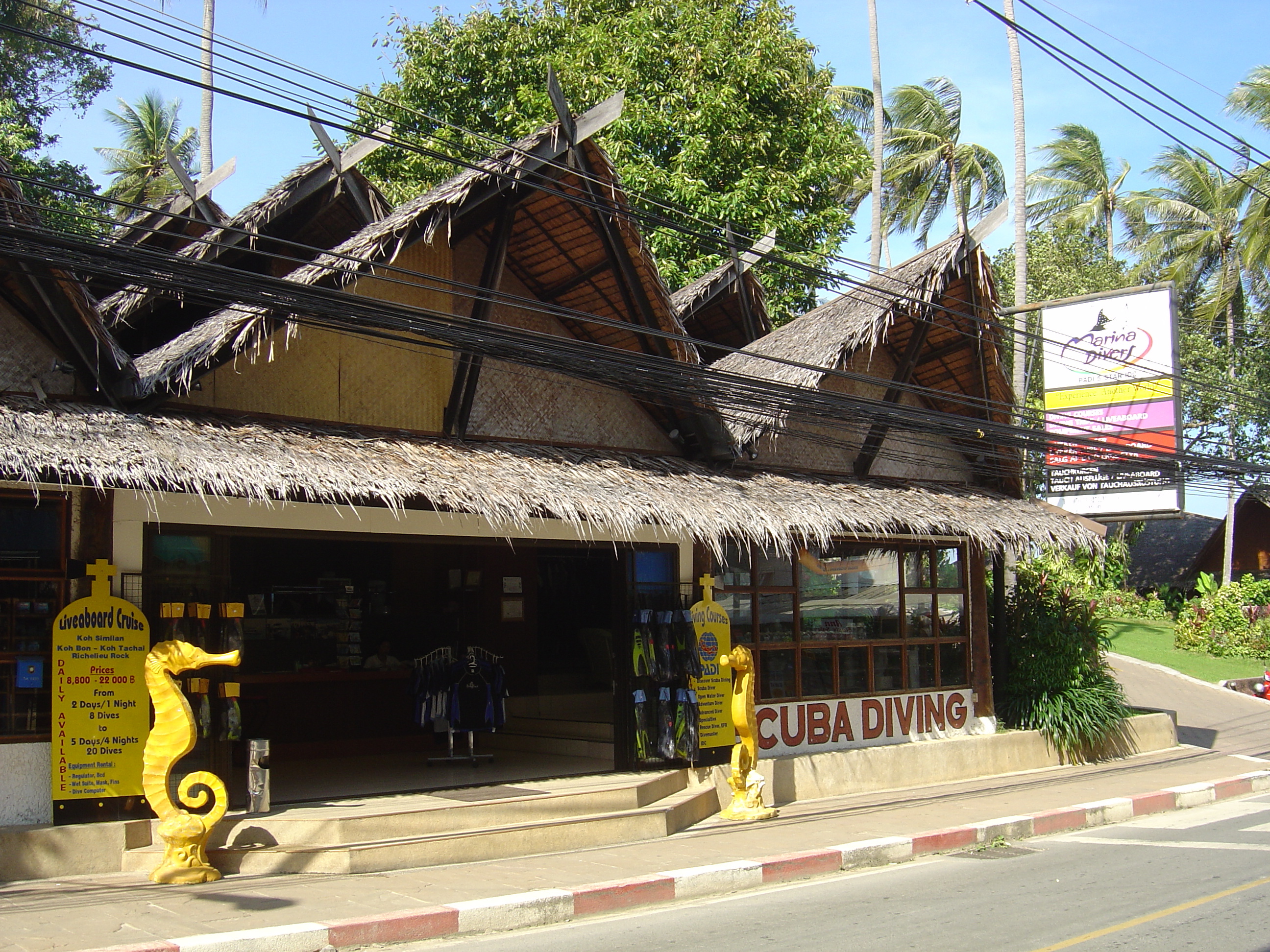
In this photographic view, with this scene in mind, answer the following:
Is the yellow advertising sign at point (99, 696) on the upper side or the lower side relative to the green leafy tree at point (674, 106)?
lower

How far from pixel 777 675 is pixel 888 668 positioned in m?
1.93

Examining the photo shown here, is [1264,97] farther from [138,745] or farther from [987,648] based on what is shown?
[138,745]

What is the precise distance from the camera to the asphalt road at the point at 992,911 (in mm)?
6438

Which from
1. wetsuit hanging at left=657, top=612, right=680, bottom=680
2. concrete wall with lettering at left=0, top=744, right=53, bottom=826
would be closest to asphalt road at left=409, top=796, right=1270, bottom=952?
wetsuit hanging at left=657, top=612, right=680, bottom=680

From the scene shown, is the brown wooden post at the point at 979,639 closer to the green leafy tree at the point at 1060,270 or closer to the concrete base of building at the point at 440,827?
the concrete base of building at the point at 440,827

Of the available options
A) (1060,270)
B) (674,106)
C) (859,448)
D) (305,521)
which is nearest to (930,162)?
(1060,270)

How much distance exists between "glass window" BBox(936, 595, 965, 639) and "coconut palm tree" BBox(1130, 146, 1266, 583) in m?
21.0

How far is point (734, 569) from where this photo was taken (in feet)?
40.4

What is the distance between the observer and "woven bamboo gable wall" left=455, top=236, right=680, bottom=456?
11125mm

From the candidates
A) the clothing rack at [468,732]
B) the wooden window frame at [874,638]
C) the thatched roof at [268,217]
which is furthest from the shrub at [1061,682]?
the thatched roof at [268,217]

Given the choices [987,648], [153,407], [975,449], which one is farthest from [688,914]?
[975,449]

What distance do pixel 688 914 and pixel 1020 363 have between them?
2253cm

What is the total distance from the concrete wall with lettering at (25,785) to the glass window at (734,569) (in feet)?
21.6

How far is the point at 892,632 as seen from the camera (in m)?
13.9
